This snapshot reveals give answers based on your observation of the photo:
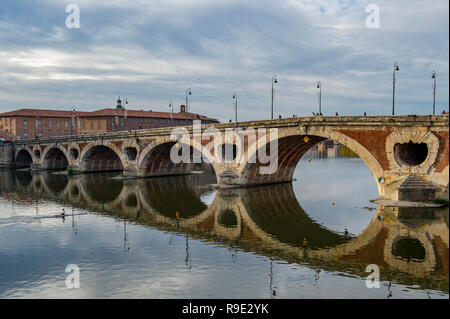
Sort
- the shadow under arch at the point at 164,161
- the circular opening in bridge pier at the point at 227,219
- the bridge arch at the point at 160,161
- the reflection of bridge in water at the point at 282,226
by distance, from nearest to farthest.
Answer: the reflection of bridge in water at the point at 282,226 < the circular opening in bridge pier at the point at 227,219 < the bridge arch at the point at 160,161 < the shadow under arch at the point at 164,161

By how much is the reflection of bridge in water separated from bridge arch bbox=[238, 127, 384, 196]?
5.15ft

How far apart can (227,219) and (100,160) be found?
4659cm

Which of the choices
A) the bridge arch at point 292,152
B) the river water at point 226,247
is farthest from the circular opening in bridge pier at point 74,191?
the bridge arch at point 292,152

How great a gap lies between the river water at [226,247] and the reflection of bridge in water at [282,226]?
87 millimetres

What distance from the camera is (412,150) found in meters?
31.1

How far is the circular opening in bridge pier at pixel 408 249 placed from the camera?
→ 63.8ft

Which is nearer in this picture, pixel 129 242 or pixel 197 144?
pixel 129 242

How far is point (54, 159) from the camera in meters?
80.1

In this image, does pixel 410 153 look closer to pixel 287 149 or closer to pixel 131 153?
pixel 287 149

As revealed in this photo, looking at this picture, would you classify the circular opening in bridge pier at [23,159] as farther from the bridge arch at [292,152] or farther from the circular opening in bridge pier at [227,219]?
the circular opening in bridge pier at [227,219]

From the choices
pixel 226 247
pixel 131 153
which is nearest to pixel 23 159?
pixel 131 153

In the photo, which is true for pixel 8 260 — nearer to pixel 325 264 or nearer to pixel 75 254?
pixel 75 254
